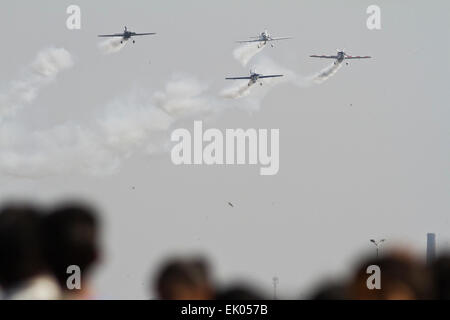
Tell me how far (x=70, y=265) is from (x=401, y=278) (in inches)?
188

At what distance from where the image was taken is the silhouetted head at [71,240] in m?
13.6

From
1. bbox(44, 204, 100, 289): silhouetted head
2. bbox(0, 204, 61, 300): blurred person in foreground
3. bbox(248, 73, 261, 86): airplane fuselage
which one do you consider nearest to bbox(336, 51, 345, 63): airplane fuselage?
bbox(248, 73, 261, 86): airplane fuselage

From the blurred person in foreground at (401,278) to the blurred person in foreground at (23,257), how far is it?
14.1ft

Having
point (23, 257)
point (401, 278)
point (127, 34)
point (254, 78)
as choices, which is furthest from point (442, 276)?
point (254, 78)

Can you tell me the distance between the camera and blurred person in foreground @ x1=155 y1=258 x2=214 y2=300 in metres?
14.4

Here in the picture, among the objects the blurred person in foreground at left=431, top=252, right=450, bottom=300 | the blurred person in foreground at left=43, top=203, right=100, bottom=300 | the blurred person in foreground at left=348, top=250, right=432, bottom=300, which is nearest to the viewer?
the blurred person in foreground at left=43, top=203, right=100, bottom=300

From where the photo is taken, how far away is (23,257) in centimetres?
1330

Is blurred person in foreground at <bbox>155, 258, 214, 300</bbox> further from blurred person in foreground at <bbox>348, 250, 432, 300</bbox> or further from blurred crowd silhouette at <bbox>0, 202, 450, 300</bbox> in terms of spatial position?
blurred person in foreground at <bbox>348, 250, 432, 300</bbox>

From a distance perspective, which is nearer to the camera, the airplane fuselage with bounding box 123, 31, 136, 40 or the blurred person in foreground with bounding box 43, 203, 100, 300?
the blurred person in foreground with bounding box 43, 203, 100, 300

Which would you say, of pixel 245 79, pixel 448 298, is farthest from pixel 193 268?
pixel 245 79

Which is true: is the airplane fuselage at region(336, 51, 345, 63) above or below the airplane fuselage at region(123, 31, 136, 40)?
below

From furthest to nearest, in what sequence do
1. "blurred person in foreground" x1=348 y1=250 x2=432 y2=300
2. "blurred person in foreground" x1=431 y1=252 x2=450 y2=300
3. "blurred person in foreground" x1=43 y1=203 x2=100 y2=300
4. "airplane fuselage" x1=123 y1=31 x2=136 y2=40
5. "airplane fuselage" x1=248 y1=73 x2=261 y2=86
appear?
1. "airplane fuselage" x1=248 y1=73 x2=261 y2=86
2. "airplane fuselage" x1=123 y1=31 x2=136 y2=40
3. "blurred person in foreground" x1=431 y1=252 x2=450 y2=300
4. "blurred person in foreground" x1=348 y1=250 x2=432 y2=300
5. "blurred person in foreground" x1=43 y1=203 x2=100 y2=300

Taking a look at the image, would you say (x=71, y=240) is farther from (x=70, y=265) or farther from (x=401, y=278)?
(x=401, y=278)

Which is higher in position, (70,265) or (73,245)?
(73,245)
